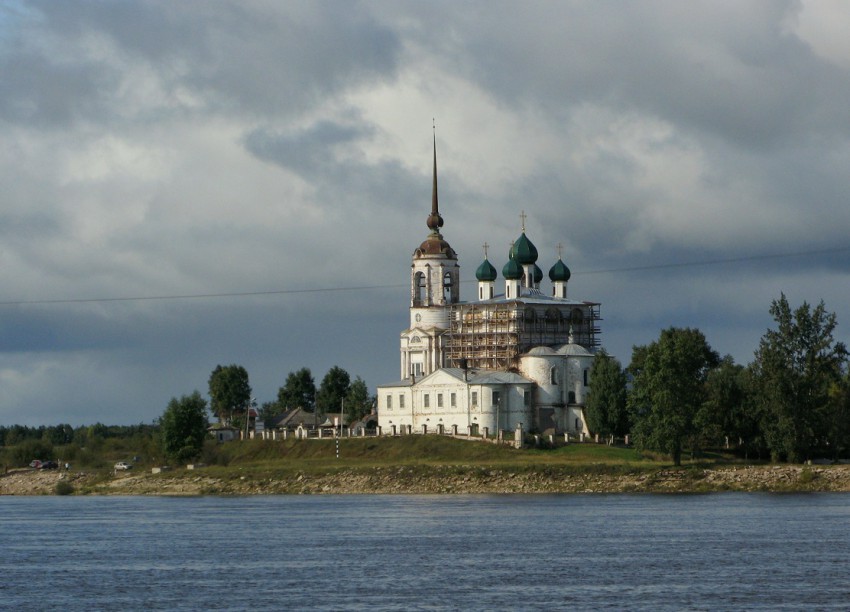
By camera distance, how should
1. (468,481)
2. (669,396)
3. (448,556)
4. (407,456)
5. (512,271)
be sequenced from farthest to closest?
1. (512,271)
2. (407,456)
3. (468,481)
4. (669,396)
5. (448,556)

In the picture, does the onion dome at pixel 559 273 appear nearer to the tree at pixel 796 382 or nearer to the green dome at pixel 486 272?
the green dome at pixel 486 272

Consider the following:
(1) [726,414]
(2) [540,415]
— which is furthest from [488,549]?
(2) [540,415]

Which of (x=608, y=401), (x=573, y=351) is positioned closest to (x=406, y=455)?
(x=608, y=401)

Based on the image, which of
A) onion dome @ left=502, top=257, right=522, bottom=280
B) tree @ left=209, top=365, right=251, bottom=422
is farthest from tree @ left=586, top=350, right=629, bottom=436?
tree @ left=209, top=365, right=251, bottom=422

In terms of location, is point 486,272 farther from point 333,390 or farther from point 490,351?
point 333,390

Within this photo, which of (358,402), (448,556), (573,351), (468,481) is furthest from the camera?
(358,402)

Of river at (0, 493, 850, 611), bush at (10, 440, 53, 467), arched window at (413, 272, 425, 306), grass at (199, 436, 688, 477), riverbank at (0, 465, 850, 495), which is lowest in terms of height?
river at (0, 493, 850, 611)

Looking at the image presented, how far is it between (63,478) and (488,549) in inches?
2724

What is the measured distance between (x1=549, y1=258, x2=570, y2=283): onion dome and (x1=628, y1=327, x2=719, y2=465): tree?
28992mm

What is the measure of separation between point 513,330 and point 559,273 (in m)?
8.92

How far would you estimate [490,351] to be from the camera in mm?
119438

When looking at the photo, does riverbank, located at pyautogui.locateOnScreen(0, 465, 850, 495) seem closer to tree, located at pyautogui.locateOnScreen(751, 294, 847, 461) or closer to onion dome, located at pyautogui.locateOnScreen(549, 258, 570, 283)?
tree, located at pyautogui.locateOnScreen(751, 294, 847, 461)

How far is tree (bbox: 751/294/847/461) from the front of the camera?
93.2 meters

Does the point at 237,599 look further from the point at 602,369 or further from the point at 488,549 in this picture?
the point at 602,369
